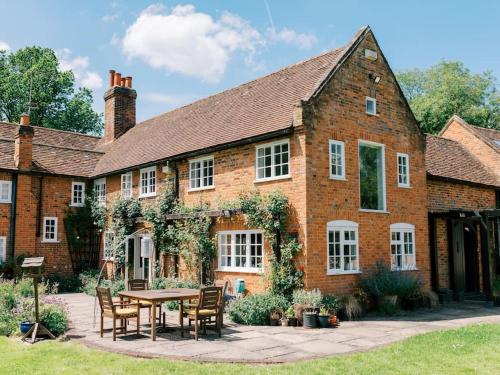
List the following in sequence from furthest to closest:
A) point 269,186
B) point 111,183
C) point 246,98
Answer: point 111,183
point 246,98
point 269,186

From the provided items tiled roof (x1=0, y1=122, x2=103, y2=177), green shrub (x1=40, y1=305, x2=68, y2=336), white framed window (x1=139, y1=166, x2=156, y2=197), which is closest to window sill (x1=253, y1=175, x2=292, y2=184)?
white framed window (x1=139, y1=166, x2=156, y2=197)

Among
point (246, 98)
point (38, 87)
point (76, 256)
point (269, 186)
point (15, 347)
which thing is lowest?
point (15, 347)

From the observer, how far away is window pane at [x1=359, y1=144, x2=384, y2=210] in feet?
52.4

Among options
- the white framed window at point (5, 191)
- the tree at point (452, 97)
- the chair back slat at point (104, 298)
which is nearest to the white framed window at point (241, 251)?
the chair back slat at point (104, 298)

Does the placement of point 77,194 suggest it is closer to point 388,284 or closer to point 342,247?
point 342,247

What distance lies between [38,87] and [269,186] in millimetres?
35259

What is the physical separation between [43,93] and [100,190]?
2329 cm

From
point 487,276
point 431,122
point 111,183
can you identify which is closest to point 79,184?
point 111,183

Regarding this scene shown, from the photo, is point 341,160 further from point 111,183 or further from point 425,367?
point 111,183

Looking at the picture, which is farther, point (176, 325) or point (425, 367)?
point (176, 325)

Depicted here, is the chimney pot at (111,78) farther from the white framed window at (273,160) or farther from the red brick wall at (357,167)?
the red brick wall at (357,167)

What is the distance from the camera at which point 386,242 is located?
16.3 meters

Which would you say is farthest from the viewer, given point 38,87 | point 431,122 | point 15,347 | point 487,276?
point 38,87

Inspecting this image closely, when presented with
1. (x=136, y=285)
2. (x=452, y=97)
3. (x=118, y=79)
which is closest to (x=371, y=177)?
(x=136, y=285)
